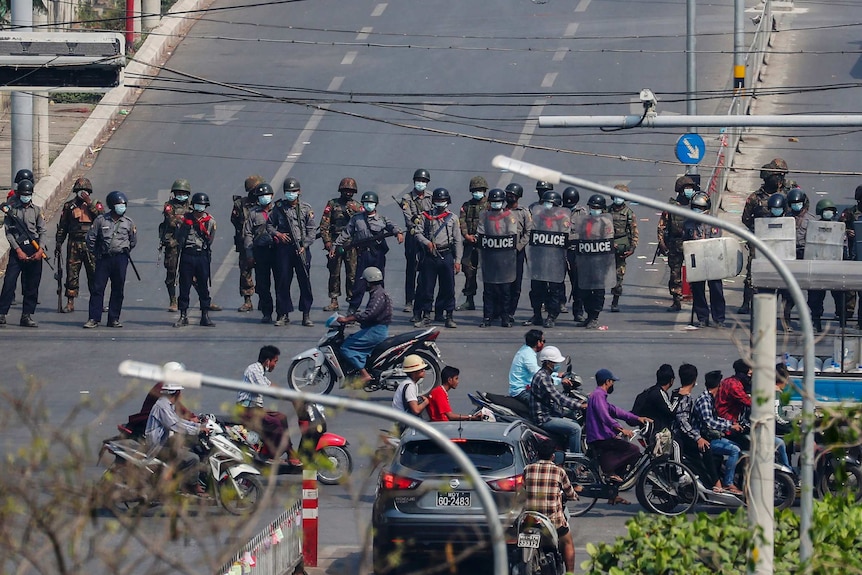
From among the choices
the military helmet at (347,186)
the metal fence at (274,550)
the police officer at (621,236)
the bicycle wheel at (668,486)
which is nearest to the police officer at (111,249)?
the military helmet at (347,186)

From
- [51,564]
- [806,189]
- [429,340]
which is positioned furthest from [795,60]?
[51,564]

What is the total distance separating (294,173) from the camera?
3086 cm

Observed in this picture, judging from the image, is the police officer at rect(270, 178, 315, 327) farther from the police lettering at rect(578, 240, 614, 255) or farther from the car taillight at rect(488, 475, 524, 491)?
the car taillight at rect(488, 475, 524, 491)

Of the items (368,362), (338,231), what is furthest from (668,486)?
(338,231)

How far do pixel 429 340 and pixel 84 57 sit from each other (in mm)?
7610

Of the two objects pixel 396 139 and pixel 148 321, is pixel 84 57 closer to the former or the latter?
pixel 148 321

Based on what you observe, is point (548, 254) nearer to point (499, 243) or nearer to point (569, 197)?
point (499, 243)

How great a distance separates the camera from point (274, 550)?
13531 millimetres

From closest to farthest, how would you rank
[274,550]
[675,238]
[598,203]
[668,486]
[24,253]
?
[274,550], [668,486], [24,253], [598,203], [675,238]

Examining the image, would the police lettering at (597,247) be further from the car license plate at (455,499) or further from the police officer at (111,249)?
the car license plate at (455,499)

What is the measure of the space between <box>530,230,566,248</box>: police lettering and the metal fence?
9.17 meters

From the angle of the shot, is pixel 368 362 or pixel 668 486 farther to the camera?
pixel 368 362

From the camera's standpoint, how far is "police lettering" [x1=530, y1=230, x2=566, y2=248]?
23.2 metres

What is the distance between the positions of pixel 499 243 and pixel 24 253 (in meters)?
6.77
